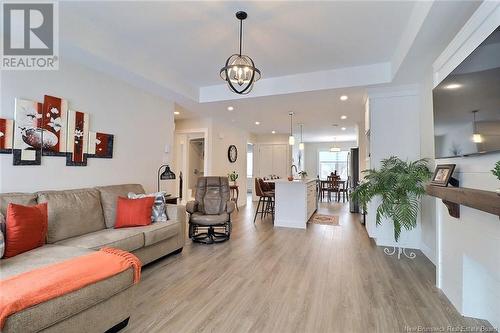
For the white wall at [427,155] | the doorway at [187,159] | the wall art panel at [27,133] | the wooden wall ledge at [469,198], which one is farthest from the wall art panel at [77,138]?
the white wall at [427,155]

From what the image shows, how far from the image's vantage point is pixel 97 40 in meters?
2.79

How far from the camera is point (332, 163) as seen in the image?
11.7m

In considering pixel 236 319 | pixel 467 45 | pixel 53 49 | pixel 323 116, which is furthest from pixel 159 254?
pixel 323 116

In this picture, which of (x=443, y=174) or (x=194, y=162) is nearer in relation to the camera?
(x=443, y=174)

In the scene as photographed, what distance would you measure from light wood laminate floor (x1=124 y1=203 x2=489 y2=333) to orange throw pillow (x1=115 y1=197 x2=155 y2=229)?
0.55 metres

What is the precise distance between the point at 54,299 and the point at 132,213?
5.24 ft

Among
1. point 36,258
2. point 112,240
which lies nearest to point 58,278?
point 36,258

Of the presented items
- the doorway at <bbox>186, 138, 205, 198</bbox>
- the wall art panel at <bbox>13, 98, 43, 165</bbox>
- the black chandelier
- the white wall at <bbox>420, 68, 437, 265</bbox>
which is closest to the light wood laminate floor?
the white wall at <bbox>420, 68, 437, 265</bbox>

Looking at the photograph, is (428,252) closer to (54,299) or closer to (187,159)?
(54,299)

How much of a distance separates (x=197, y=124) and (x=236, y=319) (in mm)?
5179

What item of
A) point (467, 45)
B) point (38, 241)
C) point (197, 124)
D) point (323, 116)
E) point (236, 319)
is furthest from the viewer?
point (197, 124)

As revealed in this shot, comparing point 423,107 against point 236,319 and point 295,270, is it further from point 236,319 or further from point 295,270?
point 236,319

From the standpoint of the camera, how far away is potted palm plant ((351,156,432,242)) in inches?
123

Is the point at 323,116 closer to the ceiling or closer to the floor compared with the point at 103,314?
closer to the ceiling
